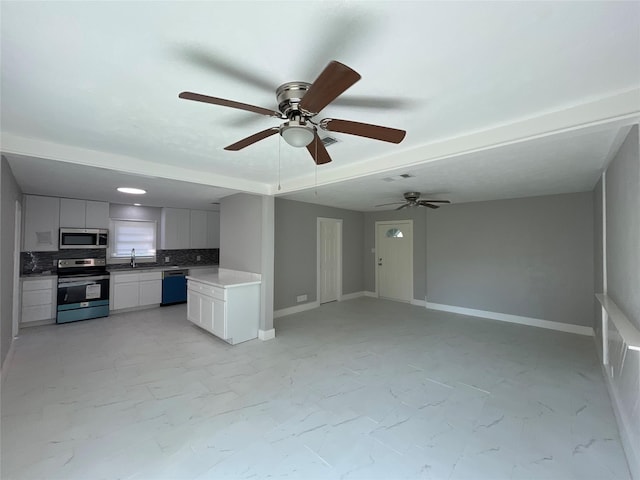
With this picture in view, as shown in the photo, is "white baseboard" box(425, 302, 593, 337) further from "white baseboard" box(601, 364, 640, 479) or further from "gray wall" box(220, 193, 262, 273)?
"gray wall" box(220, 193, 262, 273)

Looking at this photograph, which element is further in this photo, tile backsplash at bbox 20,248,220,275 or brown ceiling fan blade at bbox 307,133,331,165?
tile backsplash at bbox 20,248,220,275

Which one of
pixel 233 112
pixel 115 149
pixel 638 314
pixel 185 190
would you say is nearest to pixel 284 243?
pixel 185 190

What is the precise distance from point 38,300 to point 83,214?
1659 mm

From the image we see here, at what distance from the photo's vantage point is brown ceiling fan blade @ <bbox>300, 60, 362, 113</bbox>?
1097 millimetres

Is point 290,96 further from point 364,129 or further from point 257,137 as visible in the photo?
point 364,129

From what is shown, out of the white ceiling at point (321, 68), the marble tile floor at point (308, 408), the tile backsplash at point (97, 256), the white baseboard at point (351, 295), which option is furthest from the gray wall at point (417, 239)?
the tile backsplash at point (97, 256)

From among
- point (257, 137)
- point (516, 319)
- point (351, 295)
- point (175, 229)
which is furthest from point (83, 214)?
point (516, 319)

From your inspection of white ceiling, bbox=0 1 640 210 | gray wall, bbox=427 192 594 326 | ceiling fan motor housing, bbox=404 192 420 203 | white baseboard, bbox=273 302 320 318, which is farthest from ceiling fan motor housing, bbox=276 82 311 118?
gray wall, bbox=427 192 594 326

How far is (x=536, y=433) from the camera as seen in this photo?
218 cm

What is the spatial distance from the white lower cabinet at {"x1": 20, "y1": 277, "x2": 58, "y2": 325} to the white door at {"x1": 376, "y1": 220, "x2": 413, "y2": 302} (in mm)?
6548

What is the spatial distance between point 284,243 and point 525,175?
3.90 meters

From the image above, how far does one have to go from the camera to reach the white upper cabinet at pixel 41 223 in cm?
486

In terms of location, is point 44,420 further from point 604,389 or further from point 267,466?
point 604,389

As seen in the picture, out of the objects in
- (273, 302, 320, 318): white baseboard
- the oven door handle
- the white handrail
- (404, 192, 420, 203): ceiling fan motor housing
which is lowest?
(273, 302, 320, 318): white baseboard
